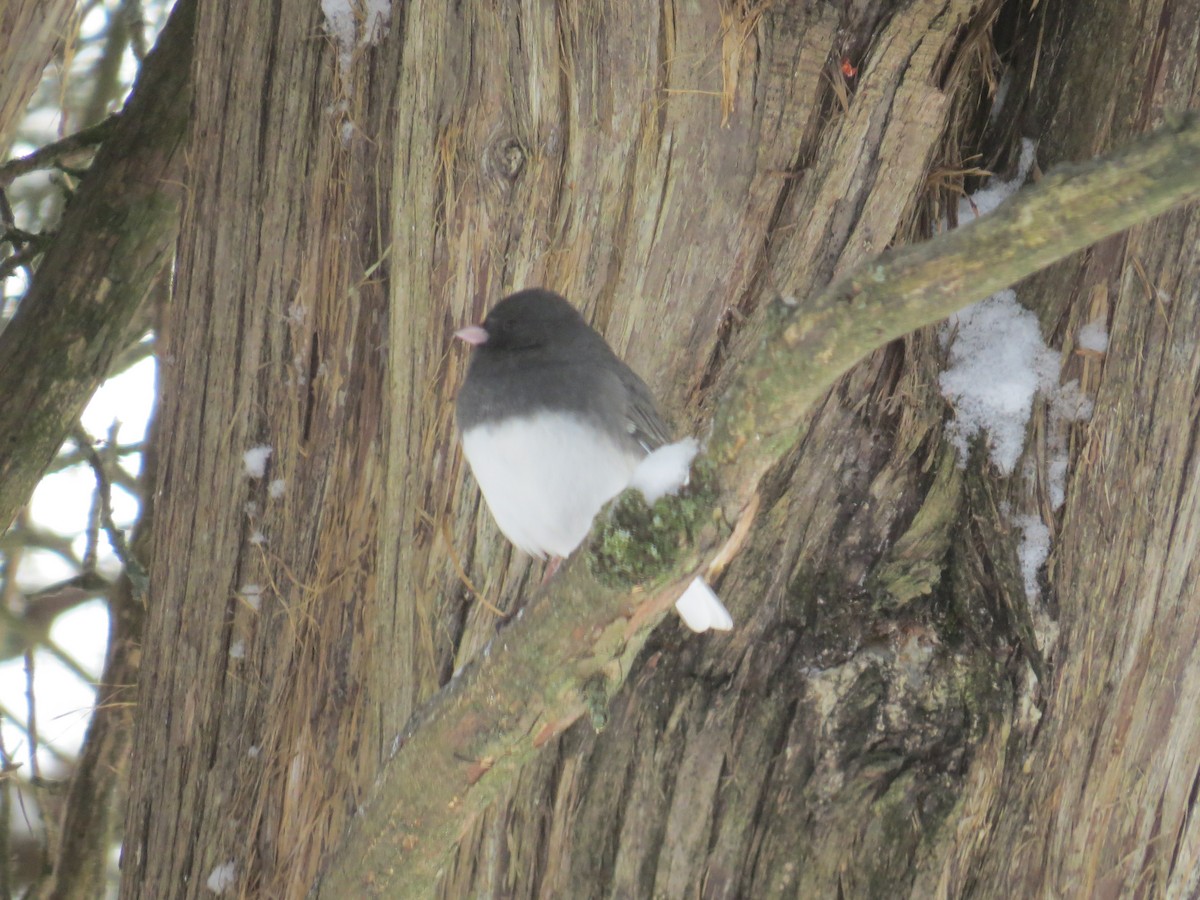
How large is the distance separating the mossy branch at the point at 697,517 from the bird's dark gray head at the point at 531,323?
792mm

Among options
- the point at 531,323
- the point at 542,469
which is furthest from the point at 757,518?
the point at 531,323

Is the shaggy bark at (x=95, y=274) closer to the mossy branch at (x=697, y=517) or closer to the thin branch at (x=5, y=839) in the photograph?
the thin branch at (x=5, y=839)

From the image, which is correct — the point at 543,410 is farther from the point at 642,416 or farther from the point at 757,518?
the point at 757,518

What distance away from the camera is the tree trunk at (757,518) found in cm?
204

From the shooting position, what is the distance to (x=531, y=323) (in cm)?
216

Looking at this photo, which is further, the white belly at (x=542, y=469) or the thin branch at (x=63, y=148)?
the thin branch at (x=63, y=148)

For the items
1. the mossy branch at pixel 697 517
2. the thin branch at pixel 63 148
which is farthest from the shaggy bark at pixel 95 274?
the mossy branch at pixel 697 517

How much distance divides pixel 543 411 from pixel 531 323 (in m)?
0.17

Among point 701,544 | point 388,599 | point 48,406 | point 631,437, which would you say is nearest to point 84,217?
point 48,406

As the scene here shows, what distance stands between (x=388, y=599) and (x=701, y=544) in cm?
116

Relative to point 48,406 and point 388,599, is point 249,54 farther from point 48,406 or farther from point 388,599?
point 388,599

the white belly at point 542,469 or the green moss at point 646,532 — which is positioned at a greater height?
the white belly at point 542,469

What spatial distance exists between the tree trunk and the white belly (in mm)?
154

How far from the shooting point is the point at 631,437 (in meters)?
2.21
